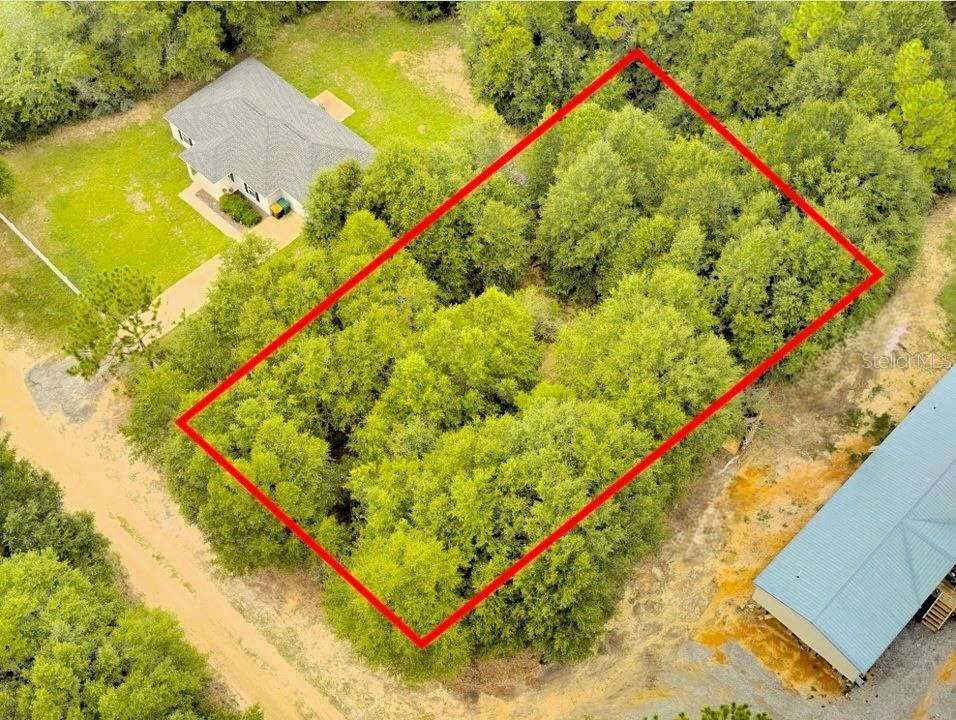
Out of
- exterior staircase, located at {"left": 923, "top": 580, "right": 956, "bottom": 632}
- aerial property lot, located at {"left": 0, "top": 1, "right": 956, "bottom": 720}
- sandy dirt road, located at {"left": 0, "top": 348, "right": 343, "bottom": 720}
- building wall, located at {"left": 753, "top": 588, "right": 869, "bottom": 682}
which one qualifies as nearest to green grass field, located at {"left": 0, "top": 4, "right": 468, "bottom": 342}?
aerial property lot, located at {"left": 0, "top": 1, "right": 956, "bottom": 720}

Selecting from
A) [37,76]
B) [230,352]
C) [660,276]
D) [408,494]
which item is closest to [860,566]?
[660,276]

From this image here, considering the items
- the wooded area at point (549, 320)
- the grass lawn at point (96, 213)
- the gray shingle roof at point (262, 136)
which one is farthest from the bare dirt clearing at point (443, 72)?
the grass lawn at point (96, 213)

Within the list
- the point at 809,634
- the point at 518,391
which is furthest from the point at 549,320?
the point at 809,634

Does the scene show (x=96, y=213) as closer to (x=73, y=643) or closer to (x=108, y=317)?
(x=108, y=317)

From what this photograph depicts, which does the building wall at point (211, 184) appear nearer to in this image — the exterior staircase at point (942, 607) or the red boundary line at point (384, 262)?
the red boundary line at point (384, 262)

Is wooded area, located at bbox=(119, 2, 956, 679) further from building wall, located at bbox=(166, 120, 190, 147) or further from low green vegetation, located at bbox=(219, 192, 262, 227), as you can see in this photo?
building wall, located at bbox=(166, 120, 190, 147)

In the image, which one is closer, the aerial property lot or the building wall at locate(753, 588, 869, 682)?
the aerial property lot
